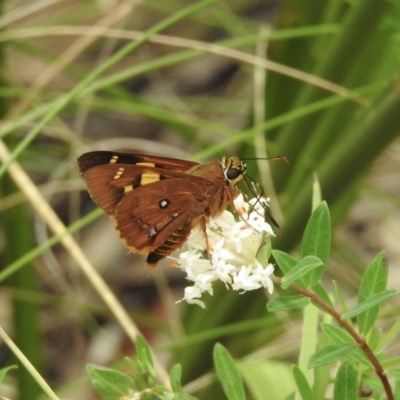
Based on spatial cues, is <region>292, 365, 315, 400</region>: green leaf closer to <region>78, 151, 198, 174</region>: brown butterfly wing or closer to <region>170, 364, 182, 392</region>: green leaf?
<region>170, 364, 182, 392</region>: green leaf

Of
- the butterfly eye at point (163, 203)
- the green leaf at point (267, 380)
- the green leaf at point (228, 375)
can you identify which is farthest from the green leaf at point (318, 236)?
the green leaf at point (267, 380)

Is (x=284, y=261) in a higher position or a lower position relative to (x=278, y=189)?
higher

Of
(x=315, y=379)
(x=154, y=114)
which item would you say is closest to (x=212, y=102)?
(x=154, y=114)

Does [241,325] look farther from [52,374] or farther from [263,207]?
[52,374]

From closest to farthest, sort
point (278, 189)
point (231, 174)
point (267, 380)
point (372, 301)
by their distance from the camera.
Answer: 1. point (372, 301)
2. point (231, 174)
3. point (267, 380)
4. point (278, 189)

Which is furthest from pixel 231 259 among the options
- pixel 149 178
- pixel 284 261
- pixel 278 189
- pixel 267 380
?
pixel 278 189

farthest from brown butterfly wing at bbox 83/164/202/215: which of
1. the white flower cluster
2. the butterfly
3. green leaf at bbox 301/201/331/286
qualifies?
green leaf at bbox 301/201/331/286

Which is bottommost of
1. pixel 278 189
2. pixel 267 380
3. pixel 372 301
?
pixel 267 380

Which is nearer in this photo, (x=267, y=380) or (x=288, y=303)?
(x=288, y=303)

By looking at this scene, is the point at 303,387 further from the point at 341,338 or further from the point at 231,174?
the point at 231,174
